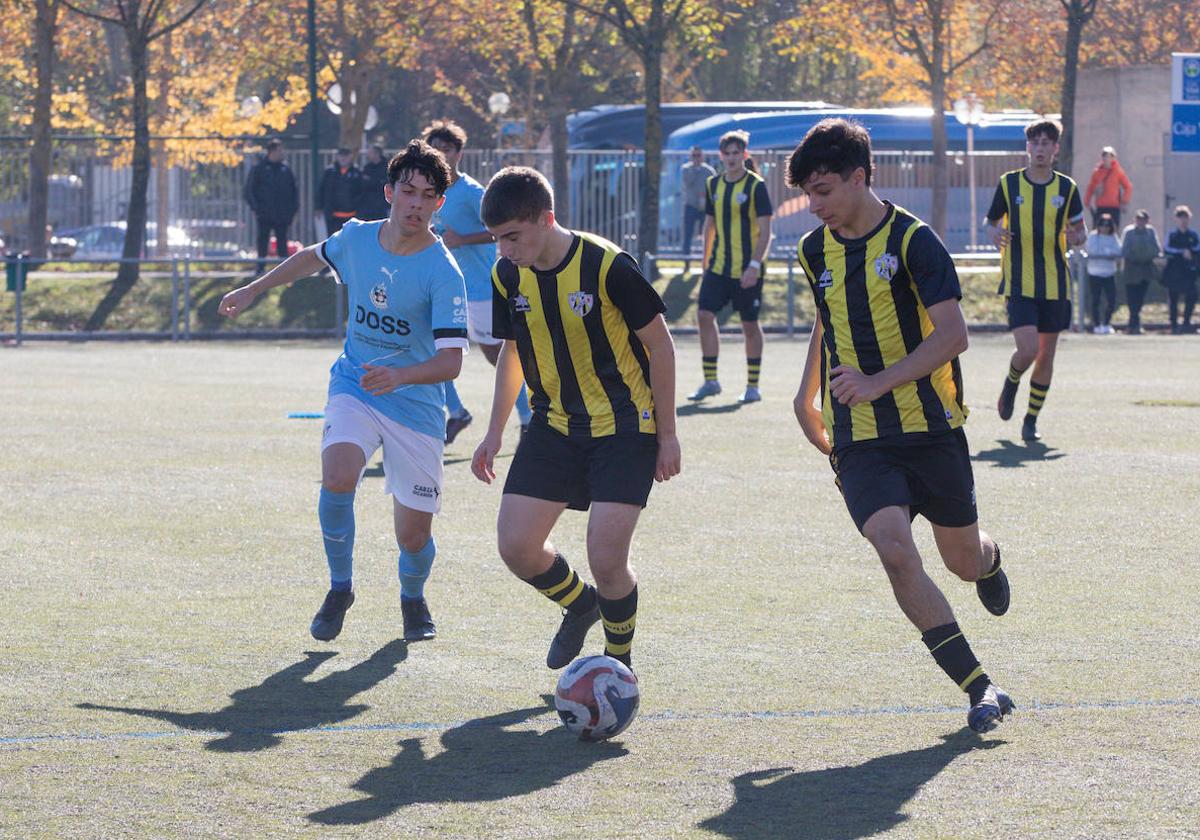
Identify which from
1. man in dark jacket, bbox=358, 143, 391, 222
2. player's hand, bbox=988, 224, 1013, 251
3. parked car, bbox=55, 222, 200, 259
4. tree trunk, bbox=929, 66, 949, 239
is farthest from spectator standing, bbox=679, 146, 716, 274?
player's hand, bbox=988, 224, 1013, 251

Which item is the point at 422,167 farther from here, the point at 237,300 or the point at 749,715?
the point at 749,715

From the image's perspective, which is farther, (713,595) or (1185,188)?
(1185,188)

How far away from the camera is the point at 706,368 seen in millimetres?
17188

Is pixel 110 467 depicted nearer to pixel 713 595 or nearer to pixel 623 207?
pixel 713 595

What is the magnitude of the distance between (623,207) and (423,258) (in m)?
25.8

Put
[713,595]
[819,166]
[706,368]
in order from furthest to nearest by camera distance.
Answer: [706,368] → [713,595] → [819,166]

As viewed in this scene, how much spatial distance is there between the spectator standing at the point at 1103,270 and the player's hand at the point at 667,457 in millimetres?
21316

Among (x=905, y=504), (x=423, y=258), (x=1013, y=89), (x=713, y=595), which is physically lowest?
(x=713, y=595)

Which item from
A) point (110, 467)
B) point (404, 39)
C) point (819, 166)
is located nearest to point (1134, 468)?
point (110, 467)

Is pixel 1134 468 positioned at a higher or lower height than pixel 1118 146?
lower

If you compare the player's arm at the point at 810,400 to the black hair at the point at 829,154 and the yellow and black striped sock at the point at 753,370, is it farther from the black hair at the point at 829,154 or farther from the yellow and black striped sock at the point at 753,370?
the yellow and black striped sock at the point at 753,370

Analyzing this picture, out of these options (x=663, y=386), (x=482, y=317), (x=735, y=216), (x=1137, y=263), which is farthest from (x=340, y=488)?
(x=1137, y=263)

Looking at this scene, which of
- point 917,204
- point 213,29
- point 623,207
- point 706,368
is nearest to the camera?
point 706,368

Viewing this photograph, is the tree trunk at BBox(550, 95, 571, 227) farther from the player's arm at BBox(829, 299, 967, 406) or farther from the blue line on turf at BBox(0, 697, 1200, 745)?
the player's arm at BBox(829, 299, 967, 406)
